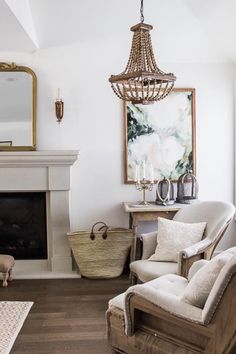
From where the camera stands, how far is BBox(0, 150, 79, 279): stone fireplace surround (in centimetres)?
465

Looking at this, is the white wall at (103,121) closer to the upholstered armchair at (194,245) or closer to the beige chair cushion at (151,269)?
the upholstered armchair at (194,245)

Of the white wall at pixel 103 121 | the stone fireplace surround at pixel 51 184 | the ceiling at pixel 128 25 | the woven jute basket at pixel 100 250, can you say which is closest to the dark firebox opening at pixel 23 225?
the stone fireplace surround at pixel 51 184

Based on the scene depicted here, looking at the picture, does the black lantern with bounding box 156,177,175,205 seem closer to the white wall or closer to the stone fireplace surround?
the white wall

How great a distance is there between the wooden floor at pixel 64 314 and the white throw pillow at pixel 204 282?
0.85 meters

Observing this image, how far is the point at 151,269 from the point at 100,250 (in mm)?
970

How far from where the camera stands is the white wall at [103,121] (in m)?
4.86

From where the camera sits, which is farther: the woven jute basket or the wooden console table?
the woven jute basket

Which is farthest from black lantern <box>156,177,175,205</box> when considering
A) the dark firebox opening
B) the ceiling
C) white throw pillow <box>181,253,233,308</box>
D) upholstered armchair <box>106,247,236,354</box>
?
white throw pillow <box>181,253,233,308</box>

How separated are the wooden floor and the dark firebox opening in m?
0.49

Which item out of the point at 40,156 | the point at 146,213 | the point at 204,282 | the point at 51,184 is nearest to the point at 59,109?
the point at 40,156

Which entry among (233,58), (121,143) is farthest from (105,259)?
(233,58)

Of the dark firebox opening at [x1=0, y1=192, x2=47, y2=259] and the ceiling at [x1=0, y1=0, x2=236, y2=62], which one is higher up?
the ceiling at [x1=0, y1=0, x2=236, y2=62]

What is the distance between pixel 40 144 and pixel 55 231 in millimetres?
979

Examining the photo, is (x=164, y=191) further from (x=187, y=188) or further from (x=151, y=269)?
(x=151, y=269)
